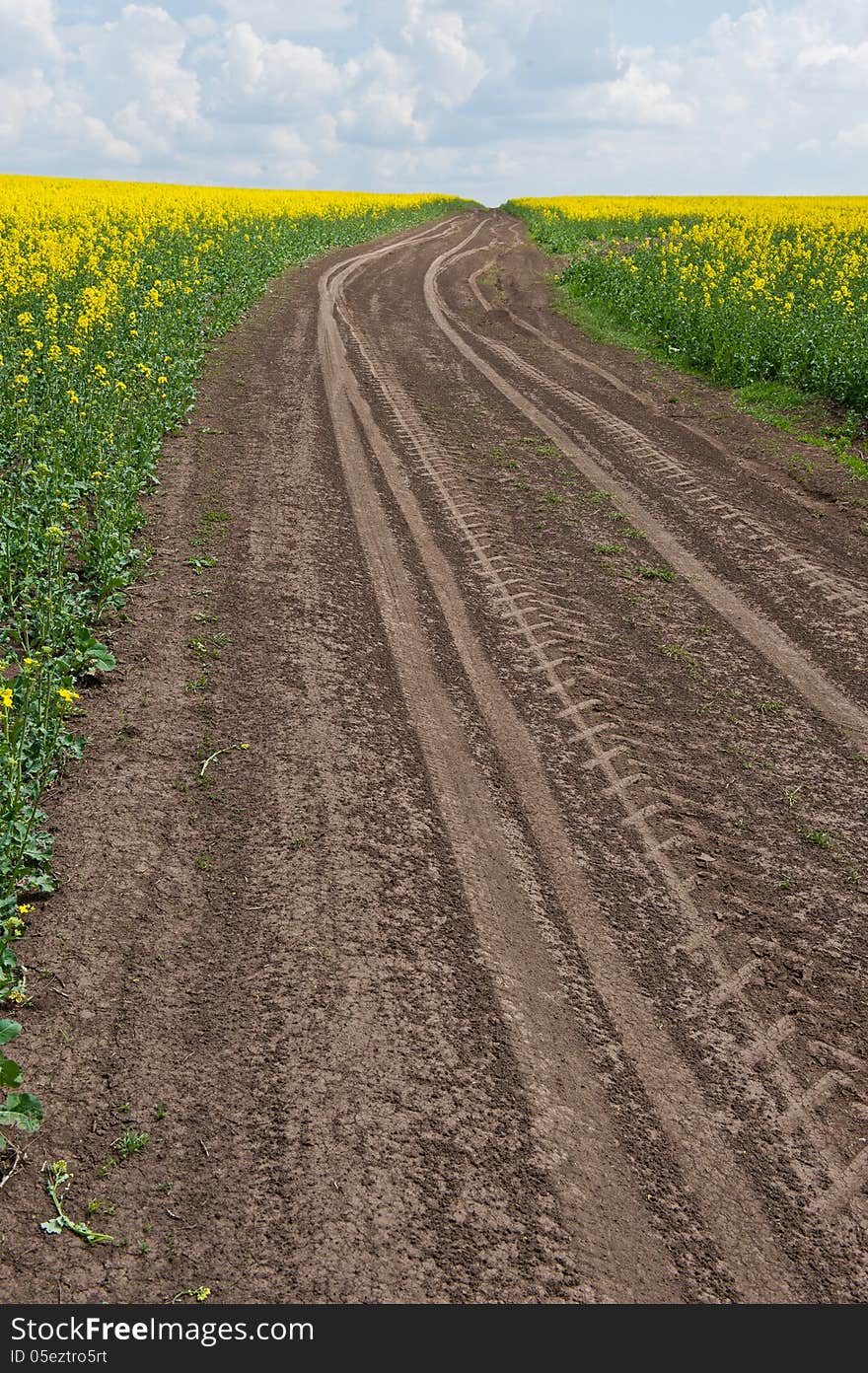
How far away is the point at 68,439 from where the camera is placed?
10359 millimetres

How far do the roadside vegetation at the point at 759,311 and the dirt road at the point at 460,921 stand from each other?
512 centimetres

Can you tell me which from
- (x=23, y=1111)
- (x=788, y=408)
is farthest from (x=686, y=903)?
(x=788, y=408)

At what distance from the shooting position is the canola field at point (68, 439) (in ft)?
17.3

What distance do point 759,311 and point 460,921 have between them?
15818 millimetres

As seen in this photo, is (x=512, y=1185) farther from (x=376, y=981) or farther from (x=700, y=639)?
(x=700, y=639)

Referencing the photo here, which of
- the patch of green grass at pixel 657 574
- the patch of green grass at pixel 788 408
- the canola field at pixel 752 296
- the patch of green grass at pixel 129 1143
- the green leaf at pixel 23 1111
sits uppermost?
the canola field at pixel 752 296

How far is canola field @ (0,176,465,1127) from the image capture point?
5.28 m

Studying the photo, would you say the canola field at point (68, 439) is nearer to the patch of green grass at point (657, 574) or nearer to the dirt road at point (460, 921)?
the dirt road at point (460, 921)

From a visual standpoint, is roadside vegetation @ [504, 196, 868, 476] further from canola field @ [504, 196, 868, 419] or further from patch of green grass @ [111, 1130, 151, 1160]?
patch of green grass @ [111, 1130, 151, 1160]

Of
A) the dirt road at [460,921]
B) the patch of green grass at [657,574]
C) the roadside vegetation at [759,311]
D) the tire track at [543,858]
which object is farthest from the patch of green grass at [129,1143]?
the roadside vegetation at [759,311]

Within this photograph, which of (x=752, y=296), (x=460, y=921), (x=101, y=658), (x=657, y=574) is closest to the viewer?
(x=460, y=921)

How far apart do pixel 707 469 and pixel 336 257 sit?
22.1 meters

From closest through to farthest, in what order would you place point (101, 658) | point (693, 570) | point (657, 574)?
point (101, 658), point (657, 574), point (693, 570)

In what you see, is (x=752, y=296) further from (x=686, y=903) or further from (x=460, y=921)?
(x=460, y=921)
